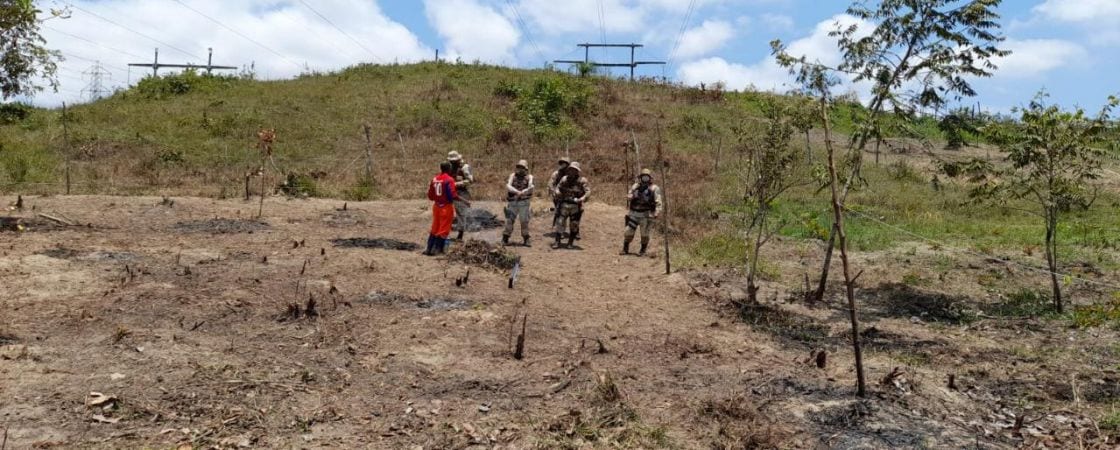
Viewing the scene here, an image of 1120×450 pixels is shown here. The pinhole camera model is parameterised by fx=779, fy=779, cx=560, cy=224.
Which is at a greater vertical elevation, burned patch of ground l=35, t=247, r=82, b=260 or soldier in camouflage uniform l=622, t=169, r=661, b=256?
soldier in camouflage uniform l=622, t=169, r=661, b=256

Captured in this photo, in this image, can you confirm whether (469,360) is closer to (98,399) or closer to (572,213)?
(98,399)

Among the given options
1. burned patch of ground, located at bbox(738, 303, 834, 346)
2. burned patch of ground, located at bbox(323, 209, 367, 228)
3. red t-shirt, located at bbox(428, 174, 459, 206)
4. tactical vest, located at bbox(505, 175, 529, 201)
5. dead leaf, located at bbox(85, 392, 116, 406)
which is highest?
tactical vest, located at bbox(505, 175, 529, 201)

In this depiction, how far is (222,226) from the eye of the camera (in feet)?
41.5

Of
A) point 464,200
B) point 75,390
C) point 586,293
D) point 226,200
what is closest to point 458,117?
point 226,200

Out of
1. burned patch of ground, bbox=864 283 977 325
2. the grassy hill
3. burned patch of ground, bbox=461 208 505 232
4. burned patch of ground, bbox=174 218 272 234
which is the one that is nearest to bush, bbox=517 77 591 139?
the grassy hill

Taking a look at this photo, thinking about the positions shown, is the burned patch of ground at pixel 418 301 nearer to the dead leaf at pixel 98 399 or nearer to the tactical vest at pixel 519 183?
the dead leaf at pixel 98 399

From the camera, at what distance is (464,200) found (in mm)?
12953

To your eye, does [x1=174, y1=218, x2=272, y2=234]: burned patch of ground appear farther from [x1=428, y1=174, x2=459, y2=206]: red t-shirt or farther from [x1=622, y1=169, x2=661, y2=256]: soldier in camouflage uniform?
[x1=622, y1=169, x2=661, y2=256]: soldier in camouflage uniform

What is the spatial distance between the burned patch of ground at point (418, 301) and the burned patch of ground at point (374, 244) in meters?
3.12

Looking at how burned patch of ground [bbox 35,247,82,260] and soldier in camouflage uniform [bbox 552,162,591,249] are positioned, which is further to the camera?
soldier in camouflage uniform [bbox 552,162,591,249]

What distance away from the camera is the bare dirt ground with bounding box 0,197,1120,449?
5504 mm

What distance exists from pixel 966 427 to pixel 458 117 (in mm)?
22697

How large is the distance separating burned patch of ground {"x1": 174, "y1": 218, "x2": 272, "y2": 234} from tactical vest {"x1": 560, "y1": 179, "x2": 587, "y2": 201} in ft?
16.4

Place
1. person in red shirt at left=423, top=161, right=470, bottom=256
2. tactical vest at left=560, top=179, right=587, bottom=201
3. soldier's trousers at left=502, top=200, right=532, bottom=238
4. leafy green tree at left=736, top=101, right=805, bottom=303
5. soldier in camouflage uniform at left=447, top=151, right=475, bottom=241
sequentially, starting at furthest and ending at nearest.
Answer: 1. tactical vest at left=560, top=179, right=587, bottom=201
2. soldier's trousers at left=502, top=200, right=532, bottom=238
3. soldier in camouflage uniform at left=447, top=151, right=475, bottom=241
4. person in red shirt at left=423, top=161, right=470, bottom=256
5. leafy green tree at left=736, top=101, right=805, bottom=303
